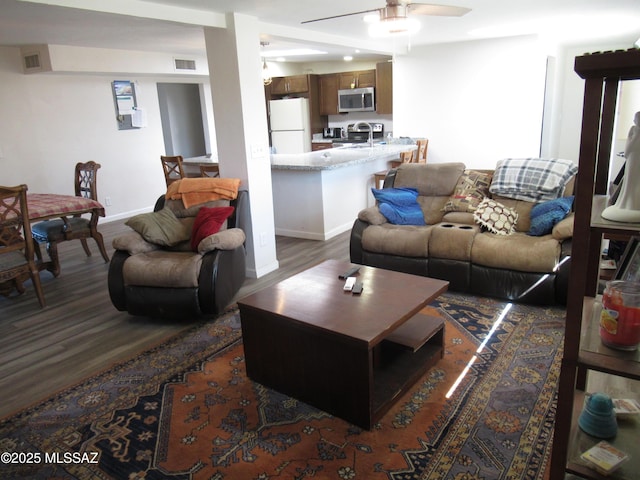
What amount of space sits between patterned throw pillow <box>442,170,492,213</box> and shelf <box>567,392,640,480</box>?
280 cm

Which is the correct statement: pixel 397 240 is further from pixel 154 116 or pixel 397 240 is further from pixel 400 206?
pixel 154 116

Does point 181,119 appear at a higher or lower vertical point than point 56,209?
higher

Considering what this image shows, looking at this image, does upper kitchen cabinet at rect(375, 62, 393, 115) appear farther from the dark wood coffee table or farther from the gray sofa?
the dark wood coffee table

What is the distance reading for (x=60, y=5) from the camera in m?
2.91

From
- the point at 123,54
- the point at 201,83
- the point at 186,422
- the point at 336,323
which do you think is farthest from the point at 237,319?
the point at 201,83

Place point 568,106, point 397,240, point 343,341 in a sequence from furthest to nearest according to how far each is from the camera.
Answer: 1. point 568,106
2. point 397,240
3. point 343,341

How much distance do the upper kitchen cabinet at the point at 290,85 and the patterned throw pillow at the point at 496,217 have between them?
5.75 meters

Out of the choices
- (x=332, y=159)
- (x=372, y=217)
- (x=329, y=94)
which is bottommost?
(x=372, y=217)

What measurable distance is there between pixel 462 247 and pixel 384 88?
514 centimetres

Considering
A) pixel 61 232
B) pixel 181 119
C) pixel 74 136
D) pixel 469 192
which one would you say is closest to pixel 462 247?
pixel 469 192

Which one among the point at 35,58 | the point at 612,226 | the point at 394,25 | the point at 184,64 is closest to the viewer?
the point at 612,226

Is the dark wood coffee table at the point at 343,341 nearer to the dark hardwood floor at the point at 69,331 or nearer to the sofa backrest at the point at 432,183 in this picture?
the dark hardwood floor at the point at 69,331

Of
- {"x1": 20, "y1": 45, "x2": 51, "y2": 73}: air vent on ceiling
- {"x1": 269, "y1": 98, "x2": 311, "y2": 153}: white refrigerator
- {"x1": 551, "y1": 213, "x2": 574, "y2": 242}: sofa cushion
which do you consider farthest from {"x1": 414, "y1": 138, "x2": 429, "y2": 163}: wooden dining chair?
{"x1": 20, "y1": 45, "x2": 51, "y2": 73}: air vent on ceiling

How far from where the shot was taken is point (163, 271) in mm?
3287
